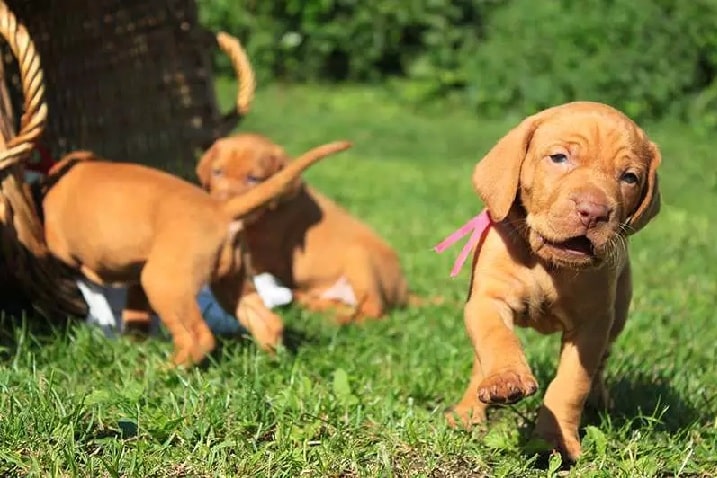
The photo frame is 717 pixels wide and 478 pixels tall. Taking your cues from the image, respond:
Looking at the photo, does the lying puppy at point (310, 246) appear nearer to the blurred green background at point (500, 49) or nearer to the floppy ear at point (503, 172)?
the floppy ear at point (503, 172)

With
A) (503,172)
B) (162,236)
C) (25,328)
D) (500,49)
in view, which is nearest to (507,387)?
(503,172)

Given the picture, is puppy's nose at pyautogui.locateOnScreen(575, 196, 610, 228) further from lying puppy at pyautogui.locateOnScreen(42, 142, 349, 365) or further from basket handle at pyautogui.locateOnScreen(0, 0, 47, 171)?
basket handle at pyautogui.locateOnScreen(0, 0, 47, 171)

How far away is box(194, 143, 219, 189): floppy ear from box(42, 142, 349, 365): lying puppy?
3.09ft

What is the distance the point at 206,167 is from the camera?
5.39 meters

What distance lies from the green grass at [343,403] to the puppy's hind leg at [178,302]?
89mm

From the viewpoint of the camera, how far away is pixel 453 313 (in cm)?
521

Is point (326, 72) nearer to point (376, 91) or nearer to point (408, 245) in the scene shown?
point (376, 91)

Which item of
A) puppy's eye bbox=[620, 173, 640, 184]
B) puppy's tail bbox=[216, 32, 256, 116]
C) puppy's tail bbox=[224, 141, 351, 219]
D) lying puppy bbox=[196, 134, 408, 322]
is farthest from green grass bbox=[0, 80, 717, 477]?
puppy's tail bbox=[216, 32, 256, 116]

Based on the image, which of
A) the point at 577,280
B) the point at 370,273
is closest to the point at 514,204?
the point at 577,280

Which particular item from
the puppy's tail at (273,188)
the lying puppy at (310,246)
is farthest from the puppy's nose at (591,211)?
the lying puppy at (310,246)

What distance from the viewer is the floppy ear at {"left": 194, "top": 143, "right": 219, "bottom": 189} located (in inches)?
212

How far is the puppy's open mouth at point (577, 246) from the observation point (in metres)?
2.97

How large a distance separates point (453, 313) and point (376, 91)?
32.8 feet

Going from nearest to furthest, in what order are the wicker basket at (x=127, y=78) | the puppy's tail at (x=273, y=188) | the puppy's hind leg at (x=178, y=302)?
the puppy's hind leg at (x=178, y=302) < the puppy's tail at (x=273, y=188) < the wicker basket at (x=127, y=78)
